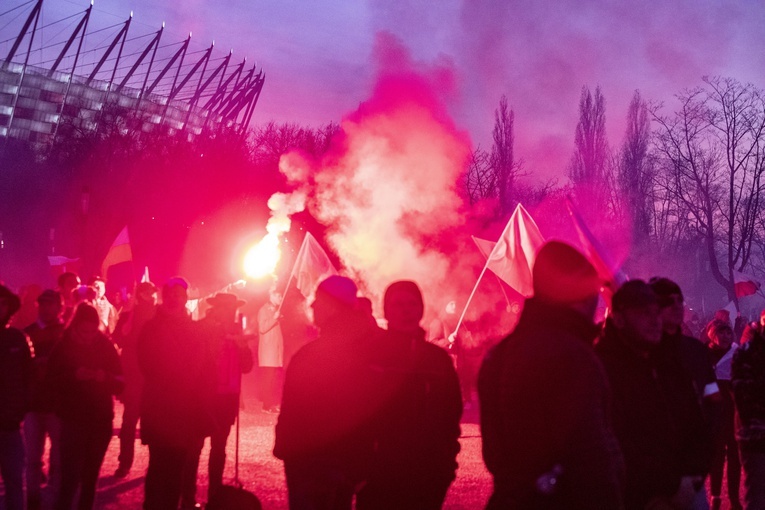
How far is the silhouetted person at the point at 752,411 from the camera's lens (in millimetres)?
5910

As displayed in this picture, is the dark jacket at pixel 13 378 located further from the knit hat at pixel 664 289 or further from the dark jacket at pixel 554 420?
the knit hat at pixel 664 289

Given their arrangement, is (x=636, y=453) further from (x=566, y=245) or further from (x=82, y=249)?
(x=82, y=249)

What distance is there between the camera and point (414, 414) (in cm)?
491

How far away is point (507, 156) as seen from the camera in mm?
42562

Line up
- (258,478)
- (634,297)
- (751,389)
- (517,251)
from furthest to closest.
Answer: (517,251) → (258,478) → (751,389) → (634,297)

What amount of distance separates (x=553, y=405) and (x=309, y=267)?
12726 millimetres

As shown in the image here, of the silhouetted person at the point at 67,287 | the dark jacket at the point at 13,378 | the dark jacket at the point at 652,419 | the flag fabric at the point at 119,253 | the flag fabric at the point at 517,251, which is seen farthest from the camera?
the flag fabric at the point at 119,253

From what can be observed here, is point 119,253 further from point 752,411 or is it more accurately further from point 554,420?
point 554,420

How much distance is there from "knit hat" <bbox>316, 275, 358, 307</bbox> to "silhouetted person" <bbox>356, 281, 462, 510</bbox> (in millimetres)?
285

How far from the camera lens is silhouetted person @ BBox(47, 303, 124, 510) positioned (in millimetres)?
6676

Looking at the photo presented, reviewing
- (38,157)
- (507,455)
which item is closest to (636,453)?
(507,455)

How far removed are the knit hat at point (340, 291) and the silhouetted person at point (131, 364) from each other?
489 centimetres

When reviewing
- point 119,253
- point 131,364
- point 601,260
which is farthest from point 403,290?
point 119,253

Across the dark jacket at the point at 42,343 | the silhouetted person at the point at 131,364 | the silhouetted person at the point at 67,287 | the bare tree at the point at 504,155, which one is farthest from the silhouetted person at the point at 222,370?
the bare tree at the point at 504,155
